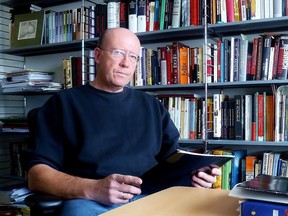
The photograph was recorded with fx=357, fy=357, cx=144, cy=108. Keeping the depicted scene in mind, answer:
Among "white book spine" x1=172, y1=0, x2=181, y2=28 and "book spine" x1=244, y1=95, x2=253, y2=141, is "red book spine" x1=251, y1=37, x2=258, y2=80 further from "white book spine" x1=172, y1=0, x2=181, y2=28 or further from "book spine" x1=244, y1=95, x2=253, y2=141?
"white book spine" x1=172, y1=0, x2=181, y2=28

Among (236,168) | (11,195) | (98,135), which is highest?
(98,135)

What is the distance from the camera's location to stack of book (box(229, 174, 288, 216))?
78 cm

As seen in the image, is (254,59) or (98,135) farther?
(254,59)

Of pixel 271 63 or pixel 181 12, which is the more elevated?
pixel 181 12

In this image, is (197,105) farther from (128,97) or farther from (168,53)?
(128,97)

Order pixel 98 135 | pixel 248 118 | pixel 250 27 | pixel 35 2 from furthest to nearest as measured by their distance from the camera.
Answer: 1. pixel 35 2
2. pixel 250 27
3. pixel 248 118
4. pixel 98 135

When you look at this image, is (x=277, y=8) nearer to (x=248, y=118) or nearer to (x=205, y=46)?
(x=205, y=46)

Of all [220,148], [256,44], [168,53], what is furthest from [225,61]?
[220,148]

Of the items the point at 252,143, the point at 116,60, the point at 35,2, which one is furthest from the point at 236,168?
the point at 35,2

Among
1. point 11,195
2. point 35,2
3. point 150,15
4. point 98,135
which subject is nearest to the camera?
point 98,135

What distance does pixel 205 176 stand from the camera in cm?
132

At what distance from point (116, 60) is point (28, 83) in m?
1.12

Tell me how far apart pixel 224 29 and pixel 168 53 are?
369 millimetres

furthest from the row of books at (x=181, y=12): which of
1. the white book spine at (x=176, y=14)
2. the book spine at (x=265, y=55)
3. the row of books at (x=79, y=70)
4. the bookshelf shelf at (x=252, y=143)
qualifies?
the bookshelf shelf at (x=252, y=143)
